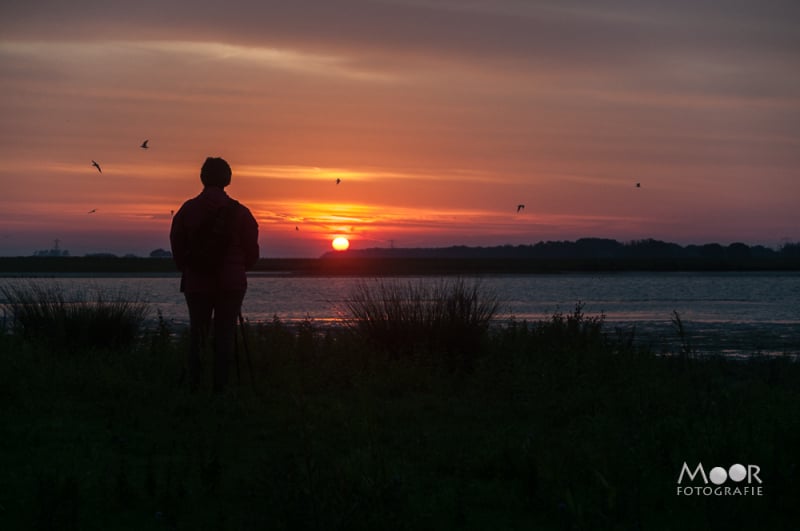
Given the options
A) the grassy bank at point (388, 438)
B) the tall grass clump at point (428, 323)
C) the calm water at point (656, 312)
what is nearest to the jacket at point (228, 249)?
the grassy bank at point (388, 438)

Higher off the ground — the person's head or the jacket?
the person's head

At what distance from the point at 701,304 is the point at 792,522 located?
3196 cm

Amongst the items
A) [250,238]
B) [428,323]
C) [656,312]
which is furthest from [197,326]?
[656,312]

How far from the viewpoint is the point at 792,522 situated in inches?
207

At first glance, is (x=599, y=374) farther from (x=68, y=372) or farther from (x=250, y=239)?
(x=68, y=372)

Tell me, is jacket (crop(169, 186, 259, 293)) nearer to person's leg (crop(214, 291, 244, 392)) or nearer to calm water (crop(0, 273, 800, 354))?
person's leg (crop(214, 291, 244, 392))

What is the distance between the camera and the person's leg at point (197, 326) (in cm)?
930

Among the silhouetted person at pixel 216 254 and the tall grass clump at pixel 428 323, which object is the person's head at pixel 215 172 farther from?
the tall grass clump at pixel 428 323
